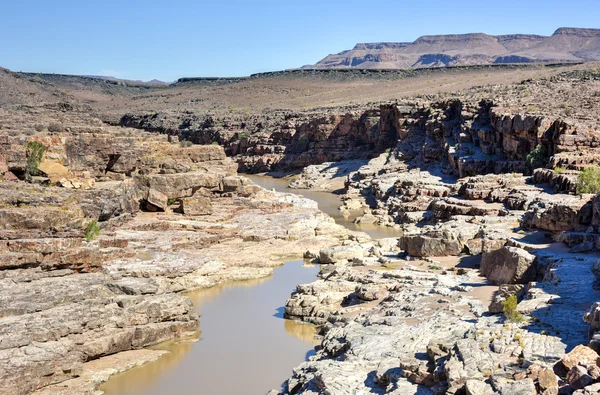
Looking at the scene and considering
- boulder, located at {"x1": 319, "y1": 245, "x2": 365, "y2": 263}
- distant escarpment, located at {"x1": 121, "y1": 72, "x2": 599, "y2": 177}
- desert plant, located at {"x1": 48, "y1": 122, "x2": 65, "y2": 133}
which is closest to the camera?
boulder, located at {"x1": 319, "y1": 245, "x2": 365, "y2": 263}

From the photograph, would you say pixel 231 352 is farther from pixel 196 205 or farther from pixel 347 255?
pixel 196 205

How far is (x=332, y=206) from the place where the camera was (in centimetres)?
4469

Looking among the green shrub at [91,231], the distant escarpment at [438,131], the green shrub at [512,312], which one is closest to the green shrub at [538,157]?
the distant escarpment at [438,131]

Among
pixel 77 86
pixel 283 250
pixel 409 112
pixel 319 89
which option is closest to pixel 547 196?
pixel 283 250

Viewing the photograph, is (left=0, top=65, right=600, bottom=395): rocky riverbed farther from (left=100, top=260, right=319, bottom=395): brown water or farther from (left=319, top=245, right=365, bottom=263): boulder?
(left=100, top=260, right=319, bottom=395): brown water

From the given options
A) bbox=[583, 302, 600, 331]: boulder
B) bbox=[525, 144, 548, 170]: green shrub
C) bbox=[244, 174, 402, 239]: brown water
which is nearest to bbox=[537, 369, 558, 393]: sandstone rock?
bbox=[583, 302, 600, 331]: boulder

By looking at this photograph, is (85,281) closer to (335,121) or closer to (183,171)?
(183,171)

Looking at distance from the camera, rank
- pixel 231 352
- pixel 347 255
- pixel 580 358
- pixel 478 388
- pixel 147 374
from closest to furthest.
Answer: pixel 580 358 < pixel 478 388 < pixel 147 374 < pixel 231 352 < pixel 347 255

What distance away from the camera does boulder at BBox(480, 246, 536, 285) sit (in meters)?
18.2

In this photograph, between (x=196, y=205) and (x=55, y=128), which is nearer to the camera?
(x=196, y=205)

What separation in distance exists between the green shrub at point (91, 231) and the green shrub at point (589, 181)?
700 inches

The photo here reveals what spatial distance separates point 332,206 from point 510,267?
26467mm

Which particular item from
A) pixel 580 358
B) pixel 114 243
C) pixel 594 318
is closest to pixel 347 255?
pixel 114 243

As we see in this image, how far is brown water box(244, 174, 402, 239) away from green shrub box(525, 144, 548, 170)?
7.82m
